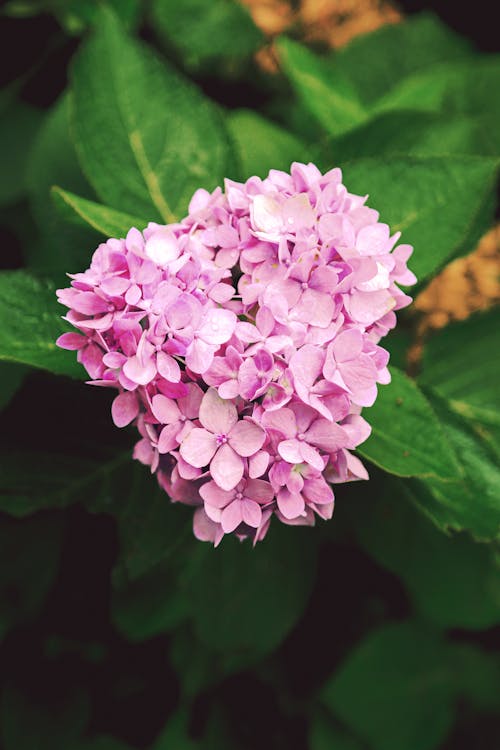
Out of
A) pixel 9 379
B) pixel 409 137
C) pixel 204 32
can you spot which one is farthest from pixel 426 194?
pixel 204 32

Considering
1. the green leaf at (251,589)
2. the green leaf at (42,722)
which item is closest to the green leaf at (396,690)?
the green leaf at (251,589)

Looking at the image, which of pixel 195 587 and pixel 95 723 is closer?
pixel 195 587

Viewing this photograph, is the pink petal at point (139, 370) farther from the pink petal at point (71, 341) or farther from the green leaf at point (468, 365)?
the green leaf at point (468, 365)

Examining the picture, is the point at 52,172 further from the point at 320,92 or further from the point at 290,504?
the point at 290,504

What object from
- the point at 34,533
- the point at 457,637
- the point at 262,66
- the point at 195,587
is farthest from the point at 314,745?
the point at 262,66

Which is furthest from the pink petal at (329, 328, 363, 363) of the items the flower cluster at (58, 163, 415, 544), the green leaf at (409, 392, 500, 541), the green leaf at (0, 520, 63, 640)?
the green leaf at (0, 520, 63, 640)

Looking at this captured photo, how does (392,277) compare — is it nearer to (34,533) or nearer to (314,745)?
(34,533)
